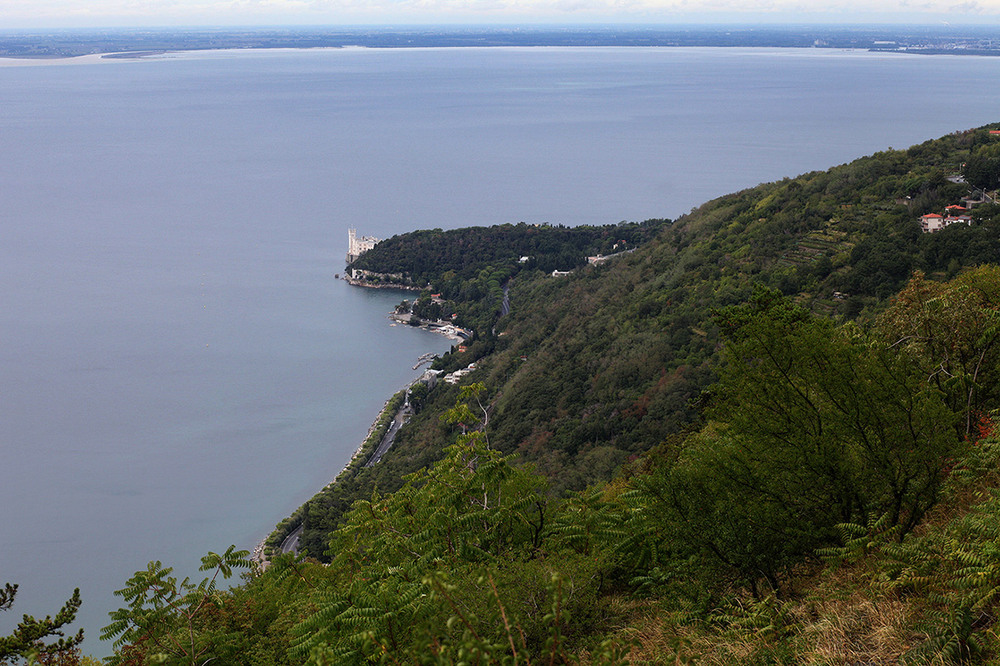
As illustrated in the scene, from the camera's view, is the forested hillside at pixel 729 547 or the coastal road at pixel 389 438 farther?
the coastal road at pixel 389 438

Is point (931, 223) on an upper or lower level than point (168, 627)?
lower

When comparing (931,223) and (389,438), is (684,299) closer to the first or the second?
(931,223)

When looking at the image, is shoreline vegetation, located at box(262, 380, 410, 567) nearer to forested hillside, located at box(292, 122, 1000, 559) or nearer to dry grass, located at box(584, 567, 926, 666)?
forested hillside, located at box(292, 122, 1000, 559)

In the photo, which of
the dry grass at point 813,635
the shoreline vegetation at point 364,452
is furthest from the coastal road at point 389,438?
the dry grass at point 813,635

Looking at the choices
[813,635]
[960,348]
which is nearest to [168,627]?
[813,635]

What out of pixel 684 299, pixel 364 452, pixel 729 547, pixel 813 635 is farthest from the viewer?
pixel 364 452

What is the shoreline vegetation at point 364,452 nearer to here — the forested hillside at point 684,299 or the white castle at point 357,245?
the forested hillside at point 684,299

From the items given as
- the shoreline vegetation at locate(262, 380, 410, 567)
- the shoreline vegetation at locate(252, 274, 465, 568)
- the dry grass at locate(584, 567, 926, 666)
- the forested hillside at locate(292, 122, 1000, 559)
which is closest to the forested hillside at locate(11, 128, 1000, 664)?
the dry grass at locate(584, 567, 926, 666)

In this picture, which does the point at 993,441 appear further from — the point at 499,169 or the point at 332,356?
the point at 499,169
